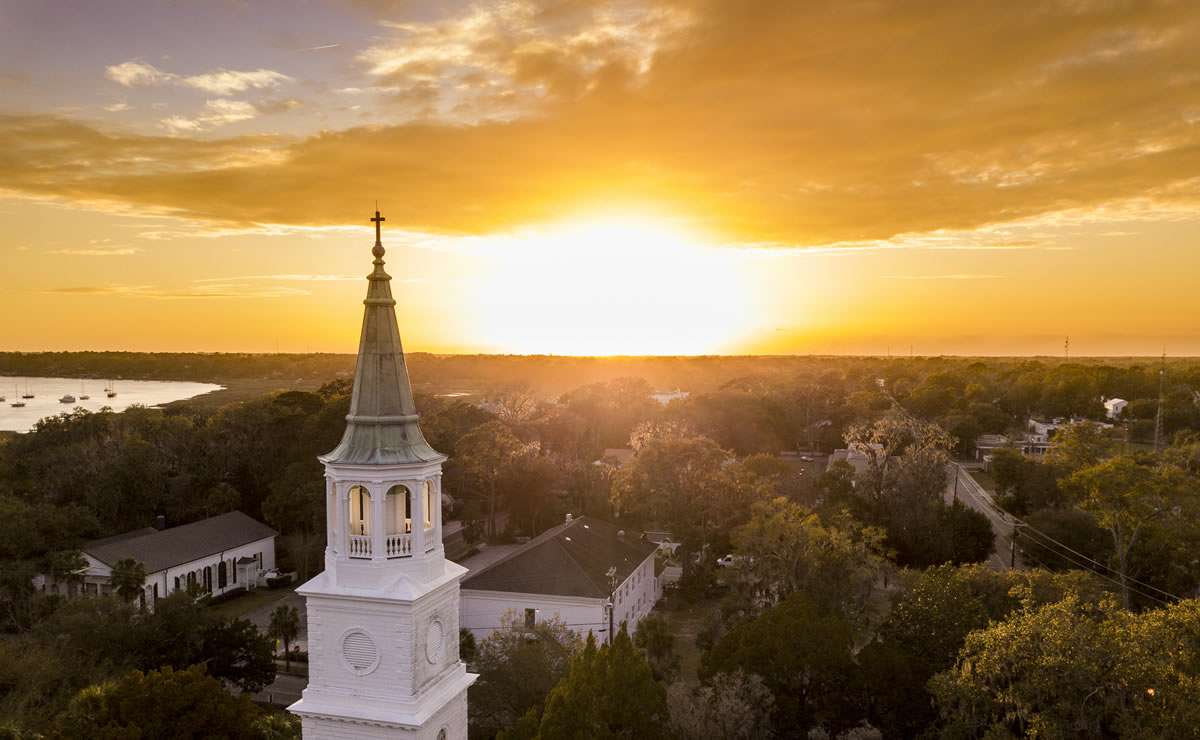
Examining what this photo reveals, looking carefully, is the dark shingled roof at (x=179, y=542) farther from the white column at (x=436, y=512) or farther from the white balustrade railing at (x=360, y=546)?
the white column at (x=436, y=512)

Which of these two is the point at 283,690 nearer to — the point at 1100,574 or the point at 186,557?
the point at 186,557

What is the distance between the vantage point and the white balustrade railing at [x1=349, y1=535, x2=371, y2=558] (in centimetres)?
1630

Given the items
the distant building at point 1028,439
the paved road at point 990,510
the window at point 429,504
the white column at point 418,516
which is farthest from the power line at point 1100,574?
the distant building at point 1028,439

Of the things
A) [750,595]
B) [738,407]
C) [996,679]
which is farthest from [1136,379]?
[996,679]

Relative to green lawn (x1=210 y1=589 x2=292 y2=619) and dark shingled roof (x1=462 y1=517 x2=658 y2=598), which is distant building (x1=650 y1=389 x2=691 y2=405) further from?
green lawn (x1=210 y1=589 x2=292 y2=619)

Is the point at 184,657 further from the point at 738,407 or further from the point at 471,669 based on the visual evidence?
the point at 738,407

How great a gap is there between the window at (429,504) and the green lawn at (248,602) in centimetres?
3259

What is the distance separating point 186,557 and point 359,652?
3470 cm

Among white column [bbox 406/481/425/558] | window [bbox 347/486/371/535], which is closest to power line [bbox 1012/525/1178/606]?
white column [bbox 406/481/425/558]

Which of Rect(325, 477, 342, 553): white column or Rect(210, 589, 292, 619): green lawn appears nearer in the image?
Rect(325, 477, 342, 553): white column

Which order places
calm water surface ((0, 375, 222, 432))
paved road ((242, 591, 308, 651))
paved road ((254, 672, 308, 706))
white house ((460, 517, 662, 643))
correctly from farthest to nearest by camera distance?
calm water surface ((0, 375, 222, 432))
paved road ((242, 591, 308, 651))
white house ((460, 517, 662, 643))
paved road ((254, 672, 308, 706))

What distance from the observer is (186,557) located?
149 ft

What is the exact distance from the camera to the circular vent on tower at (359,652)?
16.0 m

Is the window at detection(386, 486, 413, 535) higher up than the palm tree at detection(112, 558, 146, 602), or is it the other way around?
the window at detection(386, 486, 413, 535)
